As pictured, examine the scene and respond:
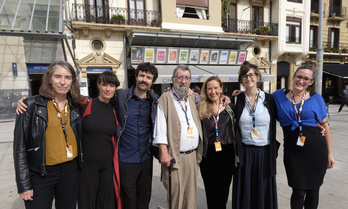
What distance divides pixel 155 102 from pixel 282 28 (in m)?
17.3

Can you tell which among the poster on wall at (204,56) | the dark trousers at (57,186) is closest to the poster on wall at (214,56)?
the poster on wall at (204,56)

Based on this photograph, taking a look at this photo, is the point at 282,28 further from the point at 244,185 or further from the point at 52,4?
the point at 244,185

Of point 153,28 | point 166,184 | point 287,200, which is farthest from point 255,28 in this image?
point 166,184

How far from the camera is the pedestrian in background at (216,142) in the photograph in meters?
2.56

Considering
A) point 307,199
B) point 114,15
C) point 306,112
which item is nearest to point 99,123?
point 306,112

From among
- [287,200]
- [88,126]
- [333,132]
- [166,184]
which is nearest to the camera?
[88,126]

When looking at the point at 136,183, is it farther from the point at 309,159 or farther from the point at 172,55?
the point at 172,55

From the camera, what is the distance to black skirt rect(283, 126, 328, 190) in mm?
2365

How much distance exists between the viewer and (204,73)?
41.9 ft

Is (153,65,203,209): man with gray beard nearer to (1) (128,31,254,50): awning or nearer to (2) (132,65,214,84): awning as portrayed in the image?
(2) (132,65,214,84): awning

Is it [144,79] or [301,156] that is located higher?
[144,79]

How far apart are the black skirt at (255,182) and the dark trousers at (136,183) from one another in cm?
115

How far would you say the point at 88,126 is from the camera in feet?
7.45

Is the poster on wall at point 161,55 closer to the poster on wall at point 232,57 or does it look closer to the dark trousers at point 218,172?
the poster on wall at point 232,57
